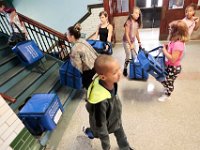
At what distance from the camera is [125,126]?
6.84 ft

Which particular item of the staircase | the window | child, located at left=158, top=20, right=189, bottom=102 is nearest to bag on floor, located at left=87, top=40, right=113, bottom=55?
the staircase

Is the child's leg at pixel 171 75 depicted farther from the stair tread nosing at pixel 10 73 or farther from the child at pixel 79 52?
the stair tread nosing at pixel 10 73

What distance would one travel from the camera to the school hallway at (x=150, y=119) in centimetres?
183

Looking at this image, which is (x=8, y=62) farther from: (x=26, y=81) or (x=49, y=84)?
(x=49, y=84)

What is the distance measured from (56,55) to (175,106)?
2.53 meters

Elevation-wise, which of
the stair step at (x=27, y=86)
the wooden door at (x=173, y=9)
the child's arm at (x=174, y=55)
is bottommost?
the stair step at (x=27, y=86)

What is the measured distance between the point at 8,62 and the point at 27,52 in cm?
46

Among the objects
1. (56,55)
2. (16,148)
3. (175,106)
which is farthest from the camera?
(56,55)

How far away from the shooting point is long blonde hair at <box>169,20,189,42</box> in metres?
1.76

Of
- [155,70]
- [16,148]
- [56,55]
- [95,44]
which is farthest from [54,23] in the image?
[16,148]

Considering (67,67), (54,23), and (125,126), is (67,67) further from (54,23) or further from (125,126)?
(54,23)

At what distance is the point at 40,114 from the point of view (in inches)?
63.3

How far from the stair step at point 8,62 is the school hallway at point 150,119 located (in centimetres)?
131

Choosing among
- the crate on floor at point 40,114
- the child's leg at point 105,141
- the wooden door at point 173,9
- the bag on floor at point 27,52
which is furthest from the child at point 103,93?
the wooden door at point 173,9
